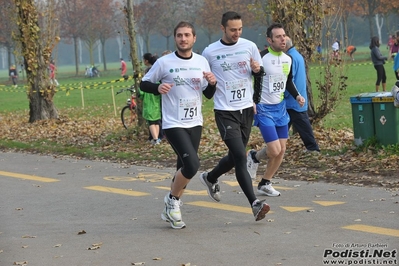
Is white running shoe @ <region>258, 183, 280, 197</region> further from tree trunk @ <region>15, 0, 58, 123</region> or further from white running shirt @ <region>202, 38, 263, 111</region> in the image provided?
tree trunk @ <region>15, 0, 58, 123</region>

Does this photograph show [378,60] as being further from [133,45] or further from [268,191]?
[268,191]

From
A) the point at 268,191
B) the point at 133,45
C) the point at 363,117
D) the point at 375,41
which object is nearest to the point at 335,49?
the point at 363,117

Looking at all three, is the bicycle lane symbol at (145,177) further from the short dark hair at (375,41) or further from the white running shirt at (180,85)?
the short dark hair at (375,41)

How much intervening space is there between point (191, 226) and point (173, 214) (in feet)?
0.71

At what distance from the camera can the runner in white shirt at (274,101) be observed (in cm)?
1009

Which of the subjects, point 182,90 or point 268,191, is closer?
point 182,90

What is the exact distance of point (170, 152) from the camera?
1561 cm

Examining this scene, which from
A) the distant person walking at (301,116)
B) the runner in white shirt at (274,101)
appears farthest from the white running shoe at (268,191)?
the distant person walking at (301,116)

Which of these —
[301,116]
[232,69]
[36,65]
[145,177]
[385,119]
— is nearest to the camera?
[232,69]

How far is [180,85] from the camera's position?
28.0 ft

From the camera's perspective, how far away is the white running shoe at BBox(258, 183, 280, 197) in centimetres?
1028

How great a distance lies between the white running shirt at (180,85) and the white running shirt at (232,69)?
398 millimetres

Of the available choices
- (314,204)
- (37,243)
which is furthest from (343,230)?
(37,243)

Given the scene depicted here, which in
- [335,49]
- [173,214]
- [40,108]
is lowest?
[173,214]
